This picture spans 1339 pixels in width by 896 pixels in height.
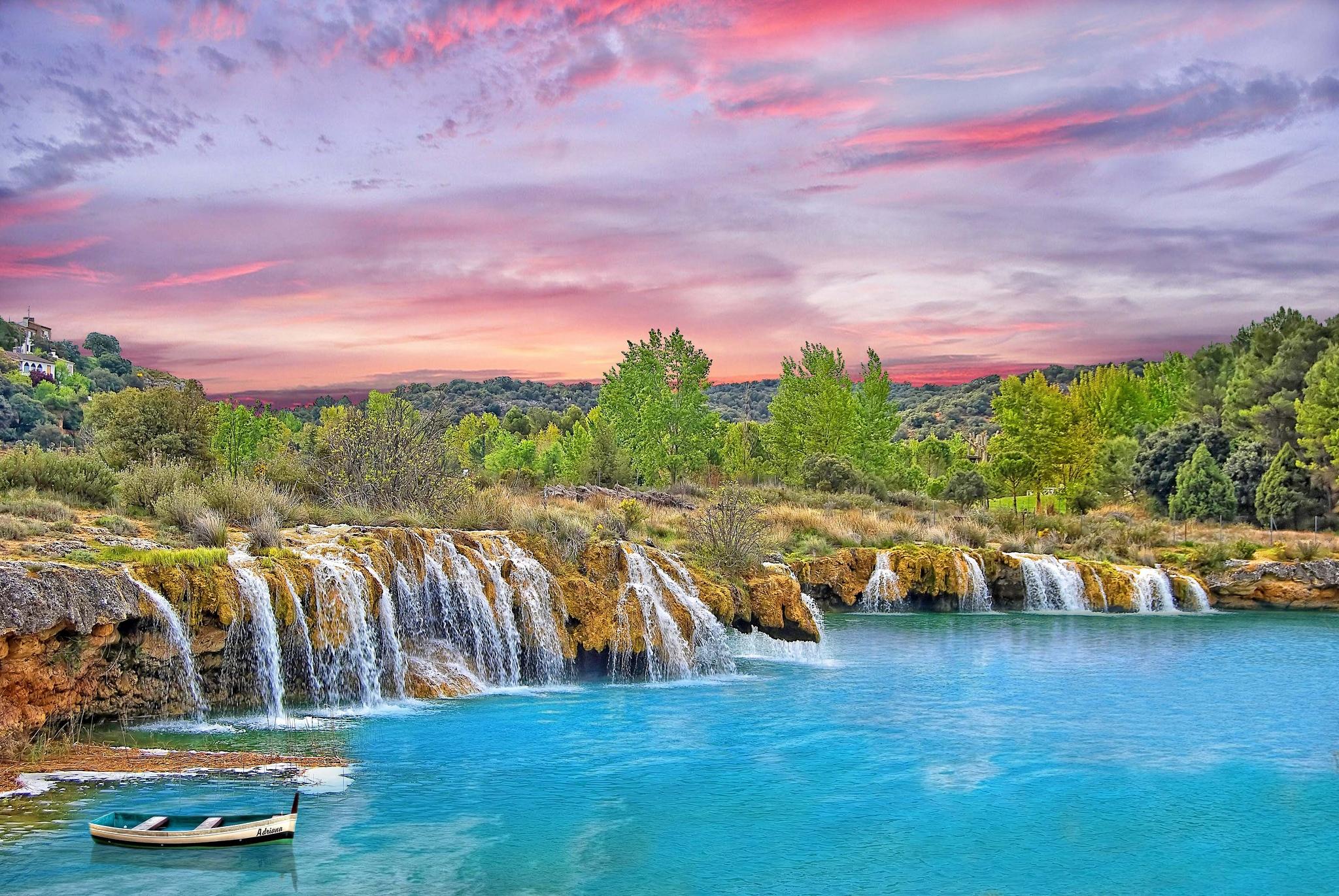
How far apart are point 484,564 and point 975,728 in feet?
28.9

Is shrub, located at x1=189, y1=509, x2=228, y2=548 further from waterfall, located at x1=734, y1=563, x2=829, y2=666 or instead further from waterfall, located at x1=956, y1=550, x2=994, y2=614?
waterfall, located at x1=956, y1=550, x2=994, y2=614

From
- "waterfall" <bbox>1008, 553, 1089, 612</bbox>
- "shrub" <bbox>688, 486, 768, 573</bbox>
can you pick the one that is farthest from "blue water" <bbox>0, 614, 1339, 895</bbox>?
"waterfall" <bbox>1008, 553, 1089, 612</bbox>

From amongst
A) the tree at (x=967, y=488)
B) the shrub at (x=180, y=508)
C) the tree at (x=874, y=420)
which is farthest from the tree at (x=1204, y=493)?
the shrub at (x=180, y=508)

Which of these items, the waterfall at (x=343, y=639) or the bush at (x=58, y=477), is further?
the bush at (x=58, y=477)

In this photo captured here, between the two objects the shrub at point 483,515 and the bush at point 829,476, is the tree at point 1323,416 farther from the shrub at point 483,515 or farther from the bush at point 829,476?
the shrub at point 483,515

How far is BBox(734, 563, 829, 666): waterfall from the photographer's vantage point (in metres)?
22.9

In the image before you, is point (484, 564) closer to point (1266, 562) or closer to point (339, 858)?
point (339, 858)

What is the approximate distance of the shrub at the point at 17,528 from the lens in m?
15.7

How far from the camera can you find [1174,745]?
51.1 ft

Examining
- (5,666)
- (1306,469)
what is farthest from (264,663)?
(1306,469)

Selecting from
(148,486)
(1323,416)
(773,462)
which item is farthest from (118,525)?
(1323,416)

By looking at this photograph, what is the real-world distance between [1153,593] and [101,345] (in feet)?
452

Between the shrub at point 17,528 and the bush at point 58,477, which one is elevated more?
the bush at point 58,477

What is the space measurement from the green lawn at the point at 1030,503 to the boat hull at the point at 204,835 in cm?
4873
